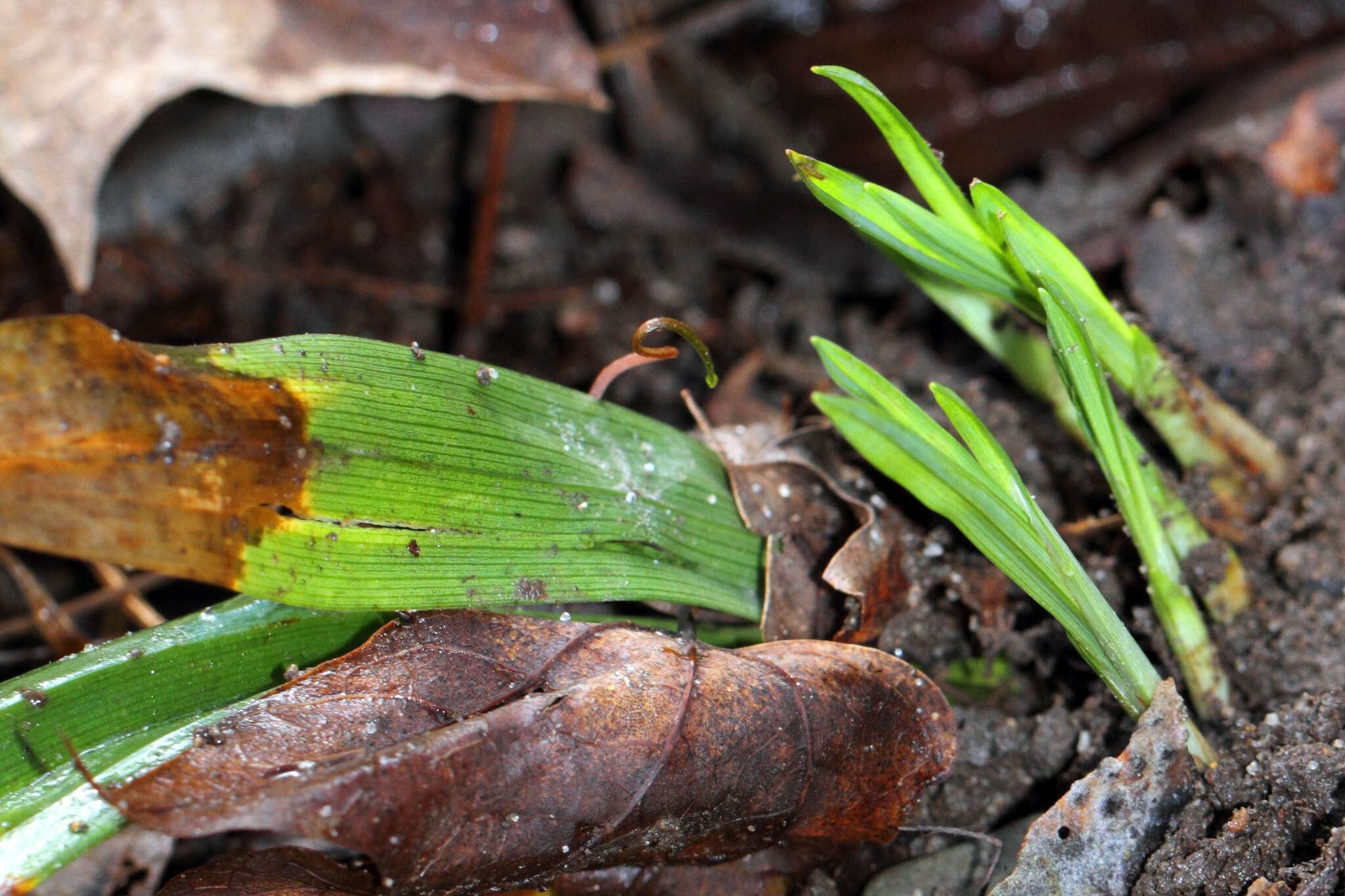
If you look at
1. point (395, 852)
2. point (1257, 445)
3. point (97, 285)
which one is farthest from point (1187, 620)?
point (97, 285)

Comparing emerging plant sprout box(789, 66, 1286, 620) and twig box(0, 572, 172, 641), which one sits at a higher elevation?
emerging plant sprout box(789, 66, 1286, 620)

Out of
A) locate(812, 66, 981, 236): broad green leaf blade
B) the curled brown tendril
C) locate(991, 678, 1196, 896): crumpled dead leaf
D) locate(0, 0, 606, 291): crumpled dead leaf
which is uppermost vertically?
locate(0, 0, 606, 291): crumpled dead leaf

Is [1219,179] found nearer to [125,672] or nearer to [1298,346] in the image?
[1298,346]

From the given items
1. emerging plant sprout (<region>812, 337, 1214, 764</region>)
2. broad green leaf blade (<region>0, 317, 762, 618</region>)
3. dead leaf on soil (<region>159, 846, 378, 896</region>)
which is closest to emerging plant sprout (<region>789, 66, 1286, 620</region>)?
emerging plant sprout (<region>812, 337, 1214, 764</region>)

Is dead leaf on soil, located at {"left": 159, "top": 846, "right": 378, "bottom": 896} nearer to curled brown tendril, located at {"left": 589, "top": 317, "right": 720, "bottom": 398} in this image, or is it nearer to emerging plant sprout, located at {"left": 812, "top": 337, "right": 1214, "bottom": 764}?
curled brown tendril, located at {"left": 589, "top": 317, "right": 720, "bottom": 398}

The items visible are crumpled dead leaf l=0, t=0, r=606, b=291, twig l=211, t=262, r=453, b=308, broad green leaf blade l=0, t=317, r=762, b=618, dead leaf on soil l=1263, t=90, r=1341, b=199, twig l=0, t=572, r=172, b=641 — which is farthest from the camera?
twig l=211, t=262, r=453, b=308

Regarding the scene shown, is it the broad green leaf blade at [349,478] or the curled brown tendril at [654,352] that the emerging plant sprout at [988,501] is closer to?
the curled brown tendril at [654,352]

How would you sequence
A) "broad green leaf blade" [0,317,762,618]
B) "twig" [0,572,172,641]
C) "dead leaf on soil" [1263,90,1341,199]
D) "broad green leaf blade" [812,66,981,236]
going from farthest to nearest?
"dead leaf on soil" [1263,90,1341,199] < "twig" [0,572,172,641] < "broad green leaf blade" [812,66,981,236] < "broad green leaf blade" [0,317,762,618]
